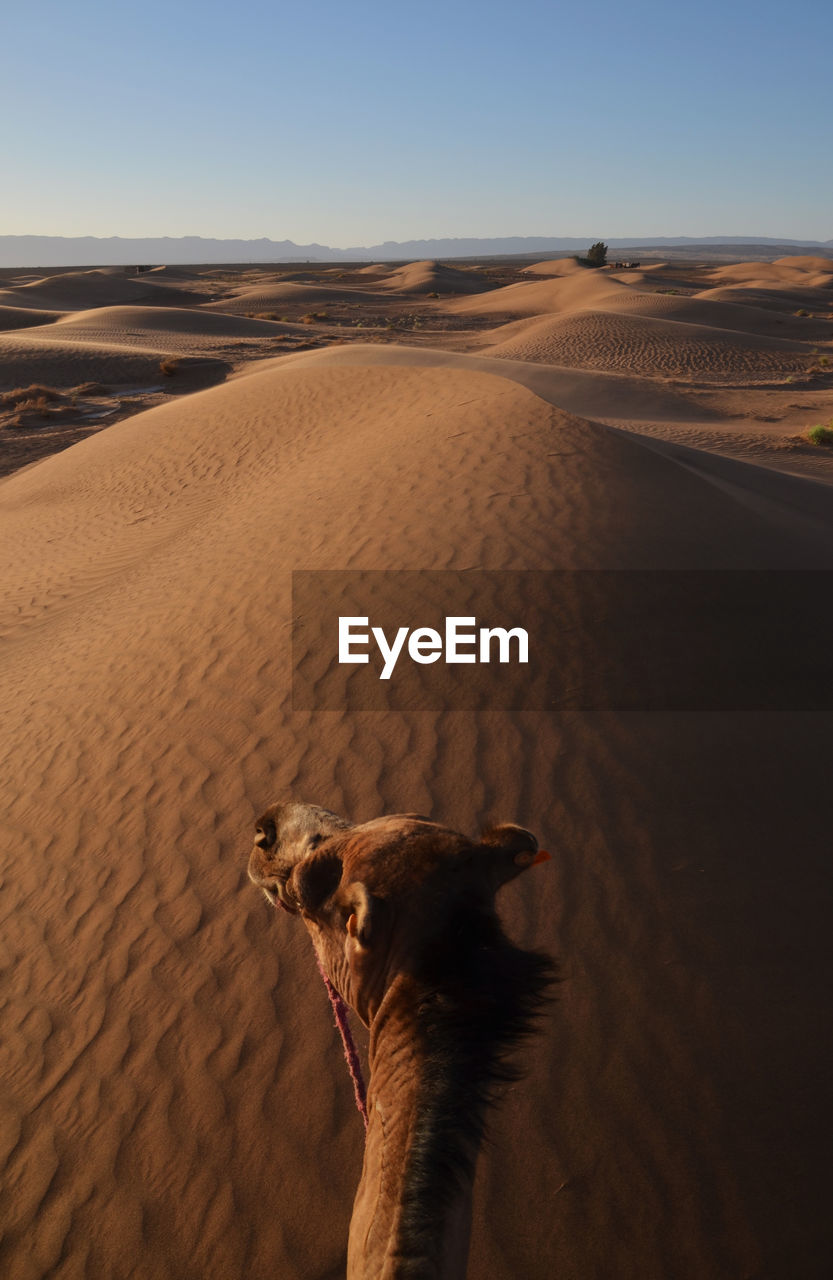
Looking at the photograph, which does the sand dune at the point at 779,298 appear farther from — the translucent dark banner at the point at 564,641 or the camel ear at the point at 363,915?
the camel ear at the point at 363,915

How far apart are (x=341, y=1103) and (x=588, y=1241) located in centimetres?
103

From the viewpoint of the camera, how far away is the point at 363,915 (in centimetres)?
163

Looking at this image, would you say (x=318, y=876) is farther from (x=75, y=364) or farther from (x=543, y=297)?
(x=543, y=297)

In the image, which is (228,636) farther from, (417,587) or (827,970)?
(827,970)

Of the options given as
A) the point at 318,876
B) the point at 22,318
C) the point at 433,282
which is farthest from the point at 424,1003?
the point at 433,282

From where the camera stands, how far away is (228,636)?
6.70m

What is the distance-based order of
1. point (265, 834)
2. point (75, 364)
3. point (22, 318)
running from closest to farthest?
point (265, 834) → point (75, 364) → point (22, 318)

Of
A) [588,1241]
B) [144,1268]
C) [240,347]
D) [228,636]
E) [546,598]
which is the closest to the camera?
[588,1241]

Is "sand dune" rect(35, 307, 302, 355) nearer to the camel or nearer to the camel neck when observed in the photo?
the camel

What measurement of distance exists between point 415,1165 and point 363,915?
0.41 meters

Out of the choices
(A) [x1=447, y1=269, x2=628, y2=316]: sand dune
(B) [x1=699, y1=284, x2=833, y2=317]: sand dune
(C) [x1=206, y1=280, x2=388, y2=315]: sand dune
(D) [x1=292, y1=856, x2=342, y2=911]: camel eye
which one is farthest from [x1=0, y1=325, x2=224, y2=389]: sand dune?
(B) [x1=699, y1=284, x2=833, y2=317]: sand dune

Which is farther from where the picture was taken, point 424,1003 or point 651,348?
point 651,348

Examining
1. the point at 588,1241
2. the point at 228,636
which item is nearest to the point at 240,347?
the point at 228,636

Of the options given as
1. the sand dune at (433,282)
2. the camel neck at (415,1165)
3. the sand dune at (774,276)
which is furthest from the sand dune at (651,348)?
the sand dune at (433,282)
